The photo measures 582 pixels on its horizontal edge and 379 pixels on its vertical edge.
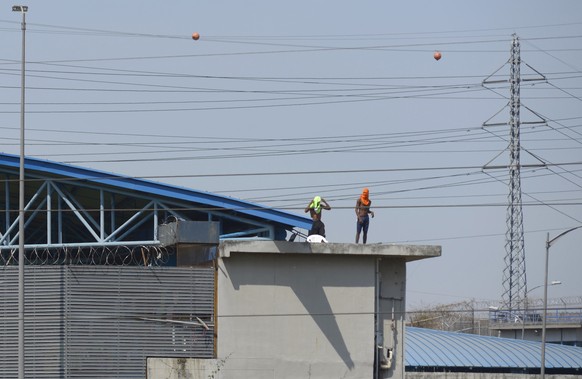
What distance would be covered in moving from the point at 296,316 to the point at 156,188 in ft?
67.4

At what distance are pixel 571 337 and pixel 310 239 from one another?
53.7 metres

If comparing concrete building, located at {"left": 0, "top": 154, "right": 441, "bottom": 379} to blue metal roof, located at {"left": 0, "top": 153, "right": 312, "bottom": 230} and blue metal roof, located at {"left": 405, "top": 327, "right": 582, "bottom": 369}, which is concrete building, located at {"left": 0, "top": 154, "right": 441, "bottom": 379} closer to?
blue metal roof, located at {"left": 0, "top": 153, "right": 312, "bottom": 230}

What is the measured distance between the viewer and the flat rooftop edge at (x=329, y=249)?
1197 inches

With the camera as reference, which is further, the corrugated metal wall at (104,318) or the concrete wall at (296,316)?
the concrete wall at (296,316)

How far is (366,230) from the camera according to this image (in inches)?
1268

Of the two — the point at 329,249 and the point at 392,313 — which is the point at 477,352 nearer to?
the point at 392,313

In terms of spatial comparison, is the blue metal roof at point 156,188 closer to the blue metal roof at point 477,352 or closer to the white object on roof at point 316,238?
the blue metal roof at point 477,352

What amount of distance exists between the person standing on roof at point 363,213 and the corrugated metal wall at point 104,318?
13.4 feet

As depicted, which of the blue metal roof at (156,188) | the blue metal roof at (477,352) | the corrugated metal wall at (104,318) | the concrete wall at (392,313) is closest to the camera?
the corrugated metal wall at (104,318)

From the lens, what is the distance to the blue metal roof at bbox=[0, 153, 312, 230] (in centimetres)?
4931

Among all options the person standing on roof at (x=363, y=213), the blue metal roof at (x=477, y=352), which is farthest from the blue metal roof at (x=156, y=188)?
the person standing on roof at (x=363, y=213)

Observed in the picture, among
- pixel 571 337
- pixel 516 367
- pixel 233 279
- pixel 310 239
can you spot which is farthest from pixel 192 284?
pixel 571 337

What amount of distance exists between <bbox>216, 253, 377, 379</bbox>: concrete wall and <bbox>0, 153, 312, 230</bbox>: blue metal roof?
17.8 metres

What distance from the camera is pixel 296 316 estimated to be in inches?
1214
